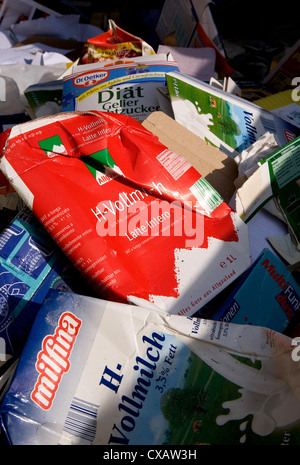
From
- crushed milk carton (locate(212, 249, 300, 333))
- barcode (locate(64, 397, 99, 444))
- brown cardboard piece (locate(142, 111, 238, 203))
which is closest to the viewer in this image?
barcode (locate(64, 397, 99, 444))

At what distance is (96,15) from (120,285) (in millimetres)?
2469

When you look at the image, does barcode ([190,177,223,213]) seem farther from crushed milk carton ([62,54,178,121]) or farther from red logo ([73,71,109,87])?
red logo ([73,71,109,87])

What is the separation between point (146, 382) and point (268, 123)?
1132 mm

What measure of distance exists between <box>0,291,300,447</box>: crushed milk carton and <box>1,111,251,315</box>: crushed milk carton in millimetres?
184

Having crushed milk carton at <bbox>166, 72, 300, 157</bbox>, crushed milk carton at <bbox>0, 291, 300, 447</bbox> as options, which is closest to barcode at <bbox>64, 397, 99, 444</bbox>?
crushed milk carton at <bbox>0, 291, 300, 447</bbox>

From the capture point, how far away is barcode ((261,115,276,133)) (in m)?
1.76

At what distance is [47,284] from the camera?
1.34m

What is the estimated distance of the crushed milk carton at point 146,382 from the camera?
40.1 inches

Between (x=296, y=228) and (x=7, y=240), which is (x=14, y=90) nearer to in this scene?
(x=7, y=240)

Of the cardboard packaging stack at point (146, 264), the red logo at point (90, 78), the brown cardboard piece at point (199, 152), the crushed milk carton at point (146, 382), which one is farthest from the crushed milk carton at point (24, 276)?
the red logo at point (90, 78)

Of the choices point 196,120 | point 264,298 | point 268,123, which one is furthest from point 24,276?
point 268,123

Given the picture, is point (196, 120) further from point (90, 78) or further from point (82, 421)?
point (82, 421)

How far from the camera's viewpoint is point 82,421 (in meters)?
1.02
